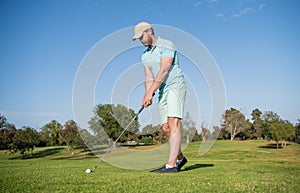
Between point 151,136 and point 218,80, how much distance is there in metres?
4.72

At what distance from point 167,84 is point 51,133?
198 feet

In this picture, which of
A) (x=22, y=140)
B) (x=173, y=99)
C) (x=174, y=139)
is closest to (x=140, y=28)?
(x=173, y=99)

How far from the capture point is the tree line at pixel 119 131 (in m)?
9.93

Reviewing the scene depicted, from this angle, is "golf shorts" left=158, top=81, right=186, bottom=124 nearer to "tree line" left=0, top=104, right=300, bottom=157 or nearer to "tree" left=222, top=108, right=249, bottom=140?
"tree line" left=0, top=104, right=300, bottom=157

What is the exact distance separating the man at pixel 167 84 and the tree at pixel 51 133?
173 feet

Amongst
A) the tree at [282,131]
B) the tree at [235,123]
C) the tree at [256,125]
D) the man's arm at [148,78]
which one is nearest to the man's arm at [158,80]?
the man's arm at [148,78]

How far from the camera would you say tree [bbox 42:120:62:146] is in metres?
58.8

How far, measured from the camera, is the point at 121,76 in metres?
8.30

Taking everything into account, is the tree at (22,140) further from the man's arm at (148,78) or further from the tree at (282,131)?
the man's arm at (148,78)

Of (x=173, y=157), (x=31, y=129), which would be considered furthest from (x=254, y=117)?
(x=173, y=157)

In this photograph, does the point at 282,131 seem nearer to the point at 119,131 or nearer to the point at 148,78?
the point at 119,131

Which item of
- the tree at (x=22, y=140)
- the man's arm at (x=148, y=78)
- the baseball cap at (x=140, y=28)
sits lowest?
the tree at (x=22, y=140)

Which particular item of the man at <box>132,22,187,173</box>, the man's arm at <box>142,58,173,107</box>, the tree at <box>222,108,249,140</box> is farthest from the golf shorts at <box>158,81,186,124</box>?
the tree at <box>222,108,249,140</box>

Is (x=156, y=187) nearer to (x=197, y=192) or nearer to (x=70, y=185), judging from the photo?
(x=197, y=192)
